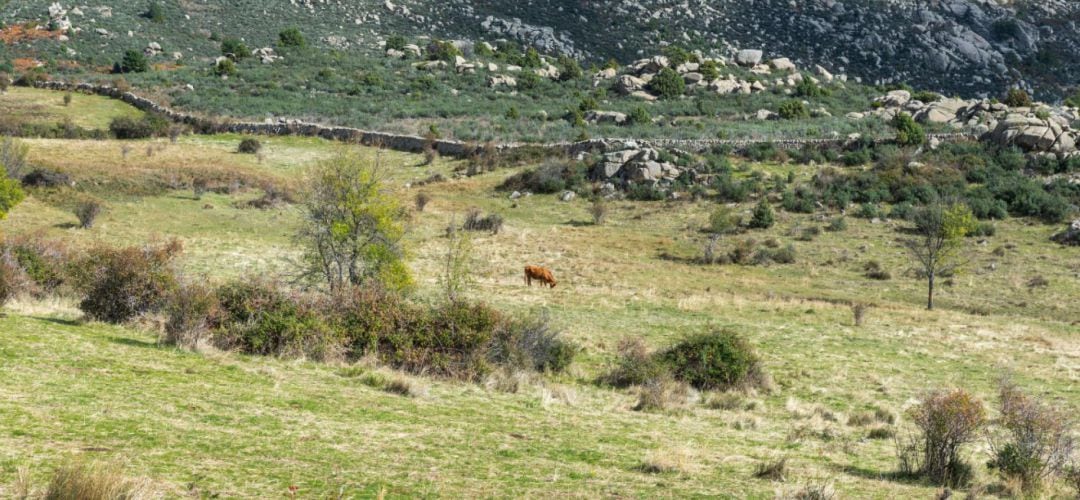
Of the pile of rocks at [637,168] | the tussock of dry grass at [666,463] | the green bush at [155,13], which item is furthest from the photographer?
the green bush at [155,13]

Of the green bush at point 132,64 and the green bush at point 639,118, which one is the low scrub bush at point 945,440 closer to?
the green bush at point 639,118

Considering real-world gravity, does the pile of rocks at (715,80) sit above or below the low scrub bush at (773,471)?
above

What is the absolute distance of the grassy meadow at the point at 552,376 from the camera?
10.6m

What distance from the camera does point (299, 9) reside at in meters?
119

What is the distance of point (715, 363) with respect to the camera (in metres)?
22.9

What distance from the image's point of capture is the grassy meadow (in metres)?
10.6

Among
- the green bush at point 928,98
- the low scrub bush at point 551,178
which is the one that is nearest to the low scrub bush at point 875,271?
the low scrub bush at point 551,178

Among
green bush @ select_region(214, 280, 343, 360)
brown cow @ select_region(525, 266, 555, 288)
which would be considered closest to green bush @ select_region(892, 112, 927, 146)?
brown cow @ select_region(525, 266, 555, 288)

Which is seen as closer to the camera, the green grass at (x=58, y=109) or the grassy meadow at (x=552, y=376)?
the grassy meadow at (x=552, y=376)

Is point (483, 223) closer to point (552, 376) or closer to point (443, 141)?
point (443, 141)

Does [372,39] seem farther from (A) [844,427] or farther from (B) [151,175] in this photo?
(A) [844,427]

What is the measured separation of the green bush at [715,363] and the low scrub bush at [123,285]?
43.5ft

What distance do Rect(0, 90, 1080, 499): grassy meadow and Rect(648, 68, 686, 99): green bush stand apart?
123 feet

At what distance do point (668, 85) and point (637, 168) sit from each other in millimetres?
34112
